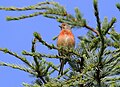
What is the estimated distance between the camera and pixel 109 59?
11.7 feet

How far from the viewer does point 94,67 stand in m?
3.37

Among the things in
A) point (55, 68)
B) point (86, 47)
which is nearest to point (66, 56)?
point (86, 47)

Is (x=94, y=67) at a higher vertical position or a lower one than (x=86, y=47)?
lower

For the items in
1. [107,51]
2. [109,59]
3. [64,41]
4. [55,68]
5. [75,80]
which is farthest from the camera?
[64,41]

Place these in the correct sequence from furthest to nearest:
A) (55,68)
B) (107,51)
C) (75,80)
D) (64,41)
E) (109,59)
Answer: (64,41)
(55,68)
(107,51)
(109,59)
(75,80)

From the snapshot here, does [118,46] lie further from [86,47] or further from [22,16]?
[22,16]

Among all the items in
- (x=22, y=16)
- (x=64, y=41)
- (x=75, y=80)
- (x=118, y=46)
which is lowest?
(x=75, y=80)

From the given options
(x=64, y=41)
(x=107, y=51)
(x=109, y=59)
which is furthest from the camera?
(x=64, y=41)

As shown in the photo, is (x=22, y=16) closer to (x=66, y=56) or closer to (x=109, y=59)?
(x=66, y=56)

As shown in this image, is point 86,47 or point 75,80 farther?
point 86,47

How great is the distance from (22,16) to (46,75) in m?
1.04

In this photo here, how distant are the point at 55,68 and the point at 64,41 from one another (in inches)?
74.4

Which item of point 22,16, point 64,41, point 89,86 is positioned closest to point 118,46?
point 89,86

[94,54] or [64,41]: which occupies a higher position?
[64,41]
